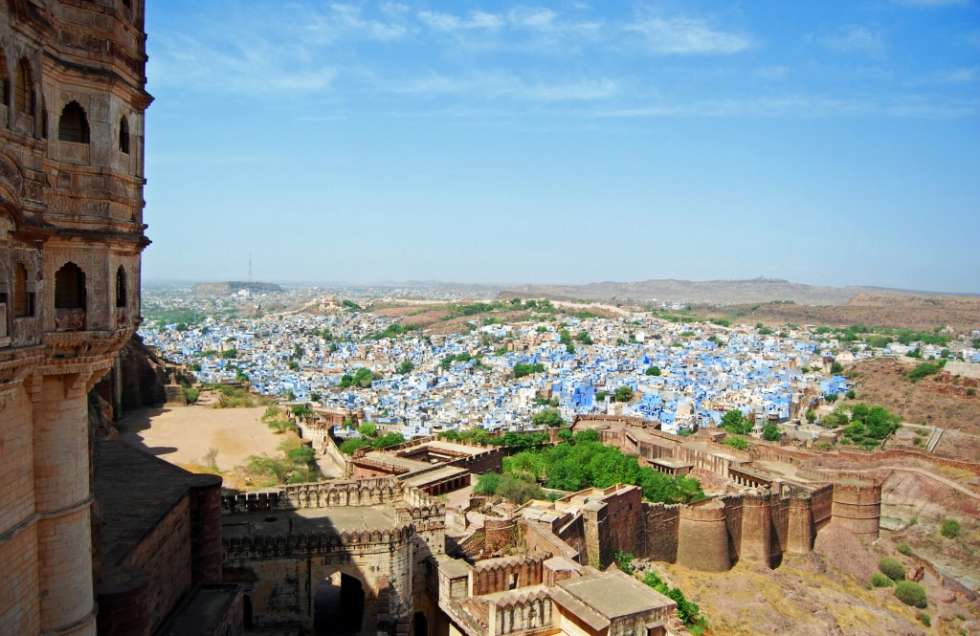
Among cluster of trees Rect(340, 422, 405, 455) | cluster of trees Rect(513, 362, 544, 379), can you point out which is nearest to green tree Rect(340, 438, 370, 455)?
cluster of trees Rect(340, 422, 405, 455)

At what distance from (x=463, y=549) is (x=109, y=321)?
1023 centimetres

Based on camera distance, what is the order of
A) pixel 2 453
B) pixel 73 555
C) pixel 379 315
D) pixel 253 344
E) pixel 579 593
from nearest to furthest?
1. pixel 2 453
2. pixel 73 555
3. pixel 579 593
4. pixel 253 344
5. pixel 379 315

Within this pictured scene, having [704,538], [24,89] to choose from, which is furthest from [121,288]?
[704,538]

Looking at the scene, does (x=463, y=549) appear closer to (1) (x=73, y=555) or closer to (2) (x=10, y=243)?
(1) (x=73, y=555)

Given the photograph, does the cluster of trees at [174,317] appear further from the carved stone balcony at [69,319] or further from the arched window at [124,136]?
the carved stone balcony at [69,319]

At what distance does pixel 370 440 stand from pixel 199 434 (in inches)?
229

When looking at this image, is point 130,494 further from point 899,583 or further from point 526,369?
point 526,369

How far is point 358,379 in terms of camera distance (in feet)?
169

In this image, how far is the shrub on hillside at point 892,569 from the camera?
2284 centimetres

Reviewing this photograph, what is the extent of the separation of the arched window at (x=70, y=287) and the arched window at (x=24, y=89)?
4.64ft

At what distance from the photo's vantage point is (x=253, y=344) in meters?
71.3

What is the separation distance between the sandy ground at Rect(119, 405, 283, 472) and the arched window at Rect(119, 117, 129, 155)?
15.0 m

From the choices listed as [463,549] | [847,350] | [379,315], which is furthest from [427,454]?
[379,315]

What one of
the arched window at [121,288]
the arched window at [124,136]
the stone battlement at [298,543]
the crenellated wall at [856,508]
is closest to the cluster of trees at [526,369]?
the crenellated wall at [856,508]
